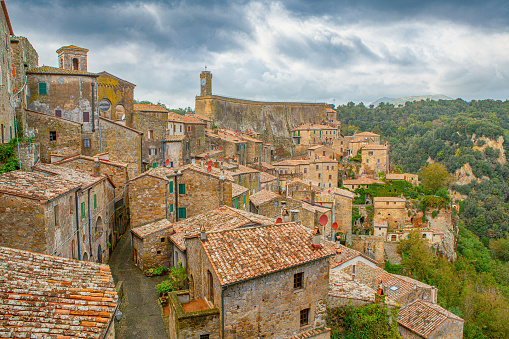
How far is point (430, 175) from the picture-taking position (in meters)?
64.4

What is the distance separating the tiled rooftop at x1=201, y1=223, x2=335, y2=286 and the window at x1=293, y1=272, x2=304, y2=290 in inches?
22.3

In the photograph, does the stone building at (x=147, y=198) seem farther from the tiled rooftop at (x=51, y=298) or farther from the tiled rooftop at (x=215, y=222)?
the tiled rooftop at (x=51, y=298)

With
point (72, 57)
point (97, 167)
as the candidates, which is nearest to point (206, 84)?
point (72, 57)

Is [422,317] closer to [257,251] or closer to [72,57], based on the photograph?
[257,251]

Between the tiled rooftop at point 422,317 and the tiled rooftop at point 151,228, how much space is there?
55.4 ft

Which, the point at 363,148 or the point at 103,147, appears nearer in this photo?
the point at 103,147

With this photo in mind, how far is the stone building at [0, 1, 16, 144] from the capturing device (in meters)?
17.0

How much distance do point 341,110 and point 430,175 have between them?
72202 millimetres

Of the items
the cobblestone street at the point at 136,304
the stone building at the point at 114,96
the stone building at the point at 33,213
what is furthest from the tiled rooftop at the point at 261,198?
the stone building at the point at 33,213

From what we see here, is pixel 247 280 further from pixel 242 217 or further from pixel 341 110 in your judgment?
pixel 341 110

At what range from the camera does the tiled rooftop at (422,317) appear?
77.1ft

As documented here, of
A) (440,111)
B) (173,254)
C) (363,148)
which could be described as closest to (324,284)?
(173,254)

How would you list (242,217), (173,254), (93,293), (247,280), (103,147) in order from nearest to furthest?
(93,293) → (247,280) → (242,217) → (173,254) → (103,147)

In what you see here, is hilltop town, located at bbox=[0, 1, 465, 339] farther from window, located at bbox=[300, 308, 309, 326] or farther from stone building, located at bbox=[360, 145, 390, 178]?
stone building, located at bbox=[360, 145, 390, 178]
